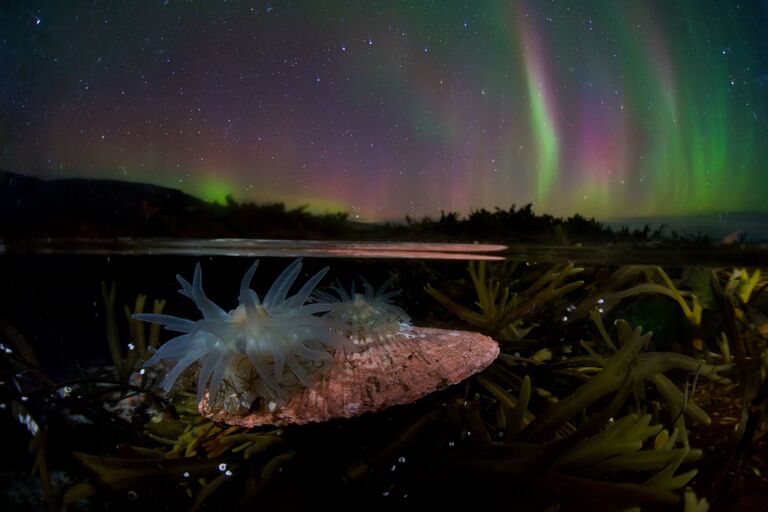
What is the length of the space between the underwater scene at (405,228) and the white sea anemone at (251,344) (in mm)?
13

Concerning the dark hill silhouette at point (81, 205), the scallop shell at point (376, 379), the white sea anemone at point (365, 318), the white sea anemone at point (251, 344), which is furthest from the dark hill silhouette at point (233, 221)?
the white sea anemone at point (251, 344)

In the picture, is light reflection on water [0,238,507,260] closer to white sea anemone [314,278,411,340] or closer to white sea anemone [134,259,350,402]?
white sea anemone [314,278,411,340]

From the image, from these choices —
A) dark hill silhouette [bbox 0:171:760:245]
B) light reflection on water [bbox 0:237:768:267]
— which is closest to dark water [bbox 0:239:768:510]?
light reflection on water [bbox 0:237:768:267]

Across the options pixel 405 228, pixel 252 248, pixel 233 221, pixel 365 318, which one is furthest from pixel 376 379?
pixel 252 248

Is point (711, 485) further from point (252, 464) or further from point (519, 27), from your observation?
point (519, 27)

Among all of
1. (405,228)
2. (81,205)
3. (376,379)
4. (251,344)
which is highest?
(81,205)

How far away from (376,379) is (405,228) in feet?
5.15

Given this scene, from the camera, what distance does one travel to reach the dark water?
1738 millimetres

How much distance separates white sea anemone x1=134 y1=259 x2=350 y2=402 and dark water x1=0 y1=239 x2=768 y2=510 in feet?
0.88

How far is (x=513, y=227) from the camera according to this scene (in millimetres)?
2977

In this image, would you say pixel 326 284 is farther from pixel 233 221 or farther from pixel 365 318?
pixel 365 318


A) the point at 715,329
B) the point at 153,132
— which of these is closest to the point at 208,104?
the point at 153,132

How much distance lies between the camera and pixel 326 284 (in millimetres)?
3422

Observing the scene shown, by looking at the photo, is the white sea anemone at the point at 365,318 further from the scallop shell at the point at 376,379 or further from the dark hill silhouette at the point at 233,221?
the dark hill silhouette at the point at 233,221
